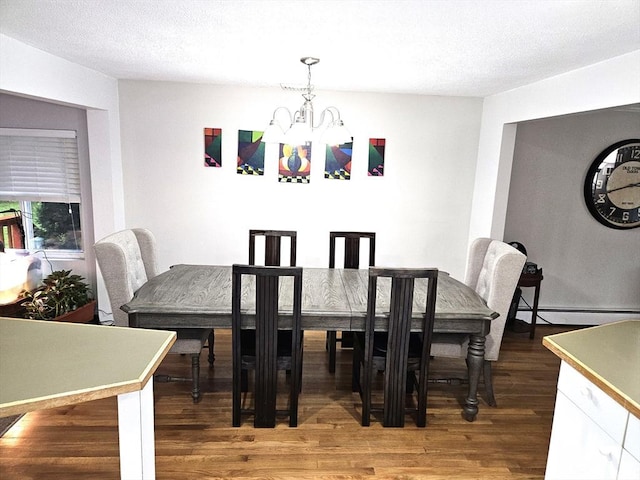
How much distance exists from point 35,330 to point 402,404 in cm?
196

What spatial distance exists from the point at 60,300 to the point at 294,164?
2326mm

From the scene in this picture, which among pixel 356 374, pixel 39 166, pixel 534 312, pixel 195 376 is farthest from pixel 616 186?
pixel 39 166

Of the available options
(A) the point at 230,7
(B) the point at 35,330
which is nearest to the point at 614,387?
(A) the point at 230,7

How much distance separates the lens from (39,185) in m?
3.80

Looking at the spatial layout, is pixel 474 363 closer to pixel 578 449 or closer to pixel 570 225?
pixel 578 449

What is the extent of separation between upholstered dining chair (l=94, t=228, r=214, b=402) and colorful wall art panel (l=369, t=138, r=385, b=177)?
215cm

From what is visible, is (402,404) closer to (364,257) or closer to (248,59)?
(364,257)

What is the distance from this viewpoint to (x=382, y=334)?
8.93 feet

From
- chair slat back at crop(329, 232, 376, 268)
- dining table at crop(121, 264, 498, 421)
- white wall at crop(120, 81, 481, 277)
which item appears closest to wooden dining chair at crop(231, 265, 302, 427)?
dining table at crop(121, 264, 498, 421)

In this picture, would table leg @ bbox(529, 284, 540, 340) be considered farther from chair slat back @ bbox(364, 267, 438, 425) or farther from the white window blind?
the white window blind

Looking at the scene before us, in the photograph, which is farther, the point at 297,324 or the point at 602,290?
the point at 602,290

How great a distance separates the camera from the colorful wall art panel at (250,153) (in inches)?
152

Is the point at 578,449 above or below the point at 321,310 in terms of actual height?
below

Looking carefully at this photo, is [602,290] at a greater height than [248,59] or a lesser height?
lesser
